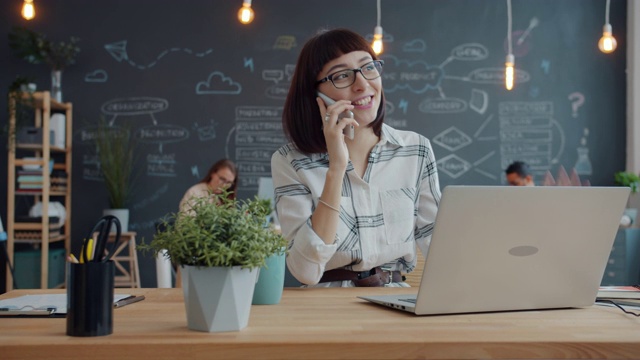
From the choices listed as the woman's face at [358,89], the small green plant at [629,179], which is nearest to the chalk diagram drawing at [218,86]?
the small green plant at [629,179]

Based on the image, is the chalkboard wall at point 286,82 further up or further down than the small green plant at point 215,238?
further up

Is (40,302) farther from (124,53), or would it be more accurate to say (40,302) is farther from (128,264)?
(124,53)

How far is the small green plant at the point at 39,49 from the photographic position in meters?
5.36

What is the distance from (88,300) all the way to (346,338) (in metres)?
0.40

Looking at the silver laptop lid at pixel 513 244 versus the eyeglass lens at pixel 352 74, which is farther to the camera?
the eyeglass lens at pixel 352 74

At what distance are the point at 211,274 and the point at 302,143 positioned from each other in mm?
968

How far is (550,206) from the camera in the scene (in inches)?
46.8

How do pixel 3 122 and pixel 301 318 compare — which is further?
pixel 3 122

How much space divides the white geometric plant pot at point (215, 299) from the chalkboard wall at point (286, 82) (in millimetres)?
4649

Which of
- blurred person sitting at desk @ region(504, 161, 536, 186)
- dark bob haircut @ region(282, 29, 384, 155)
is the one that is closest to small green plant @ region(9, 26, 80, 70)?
blurred person sitting at desk @ region(504, 161, 536, 186)

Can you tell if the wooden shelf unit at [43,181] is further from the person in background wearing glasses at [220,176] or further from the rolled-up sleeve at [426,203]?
the rolled-up sleeve at [426,203]

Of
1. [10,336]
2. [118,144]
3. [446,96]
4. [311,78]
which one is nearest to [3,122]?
[118,144]

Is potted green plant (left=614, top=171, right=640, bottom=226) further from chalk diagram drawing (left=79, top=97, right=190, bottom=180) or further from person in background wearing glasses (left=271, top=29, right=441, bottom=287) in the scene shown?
person in background wearing glasses (left=271, top=29, right=441, bottom=287)

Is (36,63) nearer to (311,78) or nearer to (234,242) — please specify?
(311,78)
